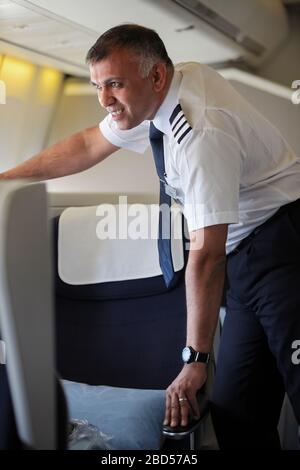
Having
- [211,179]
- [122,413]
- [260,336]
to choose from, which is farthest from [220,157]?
[122,413]

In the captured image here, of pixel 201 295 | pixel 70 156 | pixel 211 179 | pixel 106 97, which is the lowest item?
pixel 201 295

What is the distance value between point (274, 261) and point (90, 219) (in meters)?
0.71

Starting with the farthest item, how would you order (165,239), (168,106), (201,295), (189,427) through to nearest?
(165,239)
(168,106)
(201,295)
(189,427)

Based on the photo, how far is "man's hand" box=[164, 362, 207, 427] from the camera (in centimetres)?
136

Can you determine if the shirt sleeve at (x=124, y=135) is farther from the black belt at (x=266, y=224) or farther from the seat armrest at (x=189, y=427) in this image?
the seat armrest at (x=189, y=427)

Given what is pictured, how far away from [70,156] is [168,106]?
566 mm

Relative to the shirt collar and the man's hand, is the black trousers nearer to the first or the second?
the man's hand

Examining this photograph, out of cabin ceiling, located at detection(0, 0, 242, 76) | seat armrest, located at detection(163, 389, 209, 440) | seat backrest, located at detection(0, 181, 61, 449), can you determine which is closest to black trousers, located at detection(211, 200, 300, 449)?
seat armrest, located at detection(163, 389, 209, 440)

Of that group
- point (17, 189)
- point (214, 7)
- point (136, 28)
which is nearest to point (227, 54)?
point (214, 7)

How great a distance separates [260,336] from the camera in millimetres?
1707

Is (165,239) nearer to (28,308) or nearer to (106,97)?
(106,97)

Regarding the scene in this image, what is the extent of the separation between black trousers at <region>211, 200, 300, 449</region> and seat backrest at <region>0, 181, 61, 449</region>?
3.07 feet

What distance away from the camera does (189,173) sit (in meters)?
1.44

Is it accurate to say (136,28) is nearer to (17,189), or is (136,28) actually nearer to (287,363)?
(17,189)
